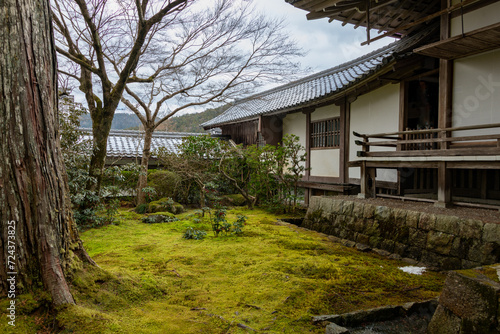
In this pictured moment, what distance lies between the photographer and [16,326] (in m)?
2.15

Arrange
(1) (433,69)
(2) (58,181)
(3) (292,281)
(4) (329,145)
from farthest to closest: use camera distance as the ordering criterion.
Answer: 1. (4) (329,145)
2. (1) (433,69)
3. (3) (292,281)
4. (2) (58,181)

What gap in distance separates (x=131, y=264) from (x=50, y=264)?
2.34 meters

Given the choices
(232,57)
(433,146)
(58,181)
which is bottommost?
(58,181)

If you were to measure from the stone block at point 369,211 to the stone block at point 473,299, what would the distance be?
143 inches

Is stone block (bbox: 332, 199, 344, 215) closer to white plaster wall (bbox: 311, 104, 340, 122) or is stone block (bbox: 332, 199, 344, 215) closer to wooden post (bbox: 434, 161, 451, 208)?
wooden post (bbox: 434, 161, 451, 208)

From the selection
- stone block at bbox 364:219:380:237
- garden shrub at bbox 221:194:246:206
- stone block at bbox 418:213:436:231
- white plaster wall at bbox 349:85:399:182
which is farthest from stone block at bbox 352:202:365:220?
garden shrub at bbox 221:194:246:206

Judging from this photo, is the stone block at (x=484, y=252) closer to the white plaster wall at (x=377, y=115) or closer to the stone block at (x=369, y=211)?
the stone block at (x=369, y=211)

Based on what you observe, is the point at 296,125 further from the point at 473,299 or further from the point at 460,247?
the point at 473,299

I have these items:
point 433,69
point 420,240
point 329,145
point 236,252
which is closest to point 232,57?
point 329,145

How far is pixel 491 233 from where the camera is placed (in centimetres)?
448

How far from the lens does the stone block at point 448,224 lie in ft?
16.1

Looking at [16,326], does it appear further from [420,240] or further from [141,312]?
[420,240]

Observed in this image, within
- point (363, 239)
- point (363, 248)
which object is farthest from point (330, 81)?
point (363, 248)

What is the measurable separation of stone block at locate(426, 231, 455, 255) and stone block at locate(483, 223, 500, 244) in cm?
47
